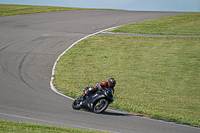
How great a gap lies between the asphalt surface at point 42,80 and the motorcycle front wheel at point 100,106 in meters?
0.24

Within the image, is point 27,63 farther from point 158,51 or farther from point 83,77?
point 158,51

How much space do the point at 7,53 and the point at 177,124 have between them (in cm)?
1654

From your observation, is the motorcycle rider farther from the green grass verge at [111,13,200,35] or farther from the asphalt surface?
the green grass verge at [111,13,200,35]

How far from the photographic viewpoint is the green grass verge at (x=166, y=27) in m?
32.9

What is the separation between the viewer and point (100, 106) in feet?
36.9

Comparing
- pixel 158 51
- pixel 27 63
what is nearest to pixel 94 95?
pixel 27 63

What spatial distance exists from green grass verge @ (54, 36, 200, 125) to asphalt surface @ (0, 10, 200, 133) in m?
1.26

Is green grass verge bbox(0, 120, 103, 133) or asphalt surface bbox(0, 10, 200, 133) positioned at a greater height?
asphalt surface bbox(0, 10, 200, 133)

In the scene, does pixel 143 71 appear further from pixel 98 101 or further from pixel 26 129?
pixel 26 129

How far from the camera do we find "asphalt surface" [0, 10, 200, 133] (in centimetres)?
1003

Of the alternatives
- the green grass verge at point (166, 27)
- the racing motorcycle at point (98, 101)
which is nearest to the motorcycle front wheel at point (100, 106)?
the racing motorcycle at point (98, 101)

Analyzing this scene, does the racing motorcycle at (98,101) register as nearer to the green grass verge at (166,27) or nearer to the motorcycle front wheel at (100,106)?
the motorcycle front wheel at (100,106)

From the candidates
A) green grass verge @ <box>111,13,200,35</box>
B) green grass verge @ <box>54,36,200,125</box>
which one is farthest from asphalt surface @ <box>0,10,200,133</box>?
green grass verge @ <box>111,13,200,35</box>

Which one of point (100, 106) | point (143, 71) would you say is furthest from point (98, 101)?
point (143, 71)
